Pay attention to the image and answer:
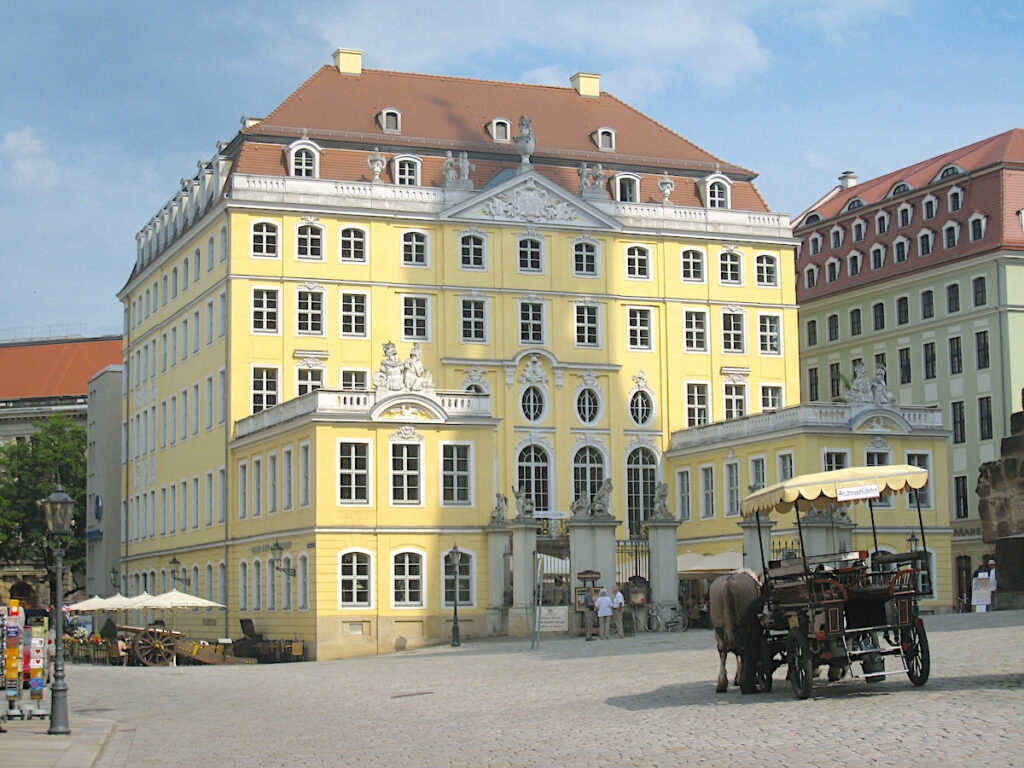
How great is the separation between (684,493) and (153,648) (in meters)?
25.6

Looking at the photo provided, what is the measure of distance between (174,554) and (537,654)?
114 ft

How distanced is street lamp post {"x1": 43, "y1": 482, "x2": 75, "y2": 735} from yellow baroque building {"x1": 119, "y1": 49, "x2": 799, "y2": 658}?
1184 inches

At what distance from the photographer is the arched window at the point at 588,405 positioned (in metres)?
70.1

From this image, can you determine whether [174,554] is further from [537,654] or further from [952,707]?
[952,707]

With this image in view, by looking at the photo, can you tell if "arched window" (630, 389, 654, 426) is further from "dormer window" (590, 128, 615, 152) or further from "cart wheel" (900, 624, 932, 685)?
"cart wheel" (900, 624, 932, 685)

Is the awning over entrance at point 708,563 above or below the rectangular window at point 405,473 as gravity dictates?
below

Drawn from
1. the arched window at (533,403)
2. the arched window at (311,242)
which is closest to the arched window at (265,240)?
the arched window at (311,242)

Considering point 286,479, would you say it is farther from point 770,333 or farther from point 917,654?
point 917,654

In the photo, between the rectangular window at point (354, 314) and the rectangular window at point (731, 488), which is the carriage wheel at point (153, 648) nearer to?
the rectangular window at point (354, 314)

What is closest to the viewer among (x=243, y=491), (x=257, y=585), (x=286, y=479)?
(x=286, y=479)

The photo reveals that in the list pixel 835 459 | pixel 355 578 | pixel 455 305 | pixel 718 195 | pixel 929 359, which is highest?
pixel 718 195

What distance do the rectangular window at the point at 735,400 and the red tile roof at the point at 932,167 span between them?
58.6ft

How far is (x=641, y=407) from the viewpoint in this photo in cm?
7125

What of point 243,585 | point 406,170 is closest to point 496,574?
point 243,585
